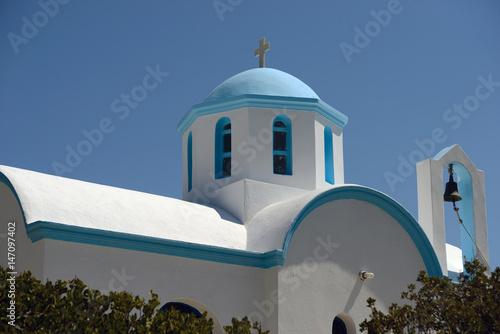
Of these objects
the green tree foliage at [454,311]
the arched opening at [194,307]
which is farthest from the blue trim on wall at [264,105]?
the green tree foliage at [454,311]

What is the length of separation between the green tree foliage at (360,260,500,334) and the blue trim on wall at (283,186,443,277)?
103 inches

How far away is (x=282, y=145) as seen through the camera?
13.1 meters

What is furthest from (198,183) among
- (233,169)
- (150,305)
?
(150,305)

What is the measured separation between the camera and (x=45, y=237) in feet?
29.4

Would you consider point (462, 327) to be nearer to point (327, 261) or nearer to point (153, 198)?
point (327, 261)

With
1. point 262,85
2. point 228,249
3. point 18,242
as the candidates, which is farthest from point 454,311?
point 262,85

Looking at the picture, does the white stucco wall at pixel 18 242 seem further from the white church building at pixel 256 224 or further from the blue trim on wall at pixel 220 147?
the blue trim on wall at pixel 220 147

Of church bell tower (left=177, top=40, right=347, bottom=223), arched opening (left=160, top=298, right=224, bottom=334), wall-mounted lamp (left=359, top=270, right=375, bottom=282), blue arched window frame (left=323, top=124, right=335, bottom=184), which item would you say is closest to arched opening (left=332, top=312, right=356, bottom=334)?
wall-mounted lamp (left=359, top=270, right=375, bottom=282)

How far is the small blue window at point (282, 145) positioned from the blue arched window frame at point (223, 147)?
86 centimetres

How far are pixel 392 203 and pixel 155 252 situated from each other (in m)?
4.15

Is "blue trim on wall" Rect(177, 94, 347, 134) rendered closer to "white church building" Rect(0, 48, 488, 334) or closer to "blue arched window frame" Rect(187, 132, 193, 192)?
"white church building" Rect(0, 48, 488, 334)

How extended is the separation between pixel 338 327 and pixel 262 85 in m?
4.73

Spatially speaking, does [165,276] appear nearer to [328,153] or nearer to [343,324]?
[343,324]

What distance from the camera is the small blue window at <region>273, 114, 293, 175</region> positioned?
1286cm
